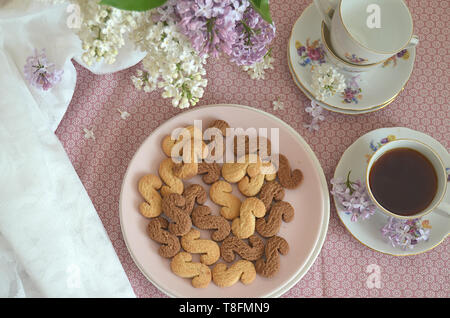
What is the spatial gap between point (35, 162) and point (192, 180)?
0.97 feet

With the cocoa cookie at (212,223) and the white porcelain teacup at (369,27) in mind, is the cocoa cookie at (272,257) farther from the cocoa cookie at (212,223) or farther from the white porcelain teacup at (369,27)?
the white porcelain teacup at (369,27)

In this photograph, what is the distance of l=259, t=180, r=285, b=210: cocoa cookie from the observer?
822mm

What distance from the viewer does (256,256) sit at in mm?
804

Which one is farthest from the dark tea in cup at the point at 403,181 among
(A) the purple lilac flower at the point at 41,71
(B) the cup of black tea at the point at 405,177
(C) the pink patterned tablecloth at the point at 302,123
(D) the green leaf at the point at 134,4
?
(A) the purple lilac flower at the point at 41,71

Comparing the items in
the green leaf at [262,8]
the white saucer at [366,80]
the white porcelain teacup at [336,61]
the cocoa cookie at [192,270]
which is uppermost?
the green leaf at [262,8]

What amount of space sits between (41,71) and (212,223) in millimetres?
453

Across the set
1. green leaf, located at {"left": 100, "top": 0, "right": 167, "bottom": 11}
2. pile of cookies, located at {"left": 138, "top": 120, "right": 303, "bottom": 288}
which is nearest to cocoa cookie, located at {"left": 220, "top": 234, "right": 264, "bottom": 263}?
pile of cookies, located at {"left": 138, "top": 120, "right": 303, "bottom": 288}

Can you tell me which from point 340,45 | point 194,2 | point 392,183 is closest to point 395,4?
point 340,45

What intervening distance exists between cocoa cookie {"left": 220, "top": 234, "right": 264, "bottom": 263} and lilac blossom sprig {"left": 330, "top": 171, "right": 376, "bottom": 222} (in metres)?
0.18

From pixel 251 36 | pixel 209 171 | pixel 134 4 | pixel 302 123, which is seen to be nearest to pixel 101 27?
pixel 134 4

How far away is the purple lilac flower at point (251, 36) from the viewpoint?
58 cm

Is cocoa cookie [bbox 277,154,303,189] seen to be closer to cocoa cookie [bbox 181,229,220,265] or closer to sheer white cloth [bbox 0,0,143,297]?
cocoa cookie [bbox 181,229,220,265]

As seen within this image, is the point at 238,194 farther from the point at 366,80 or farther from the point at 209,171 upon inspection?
the point at 366,80
